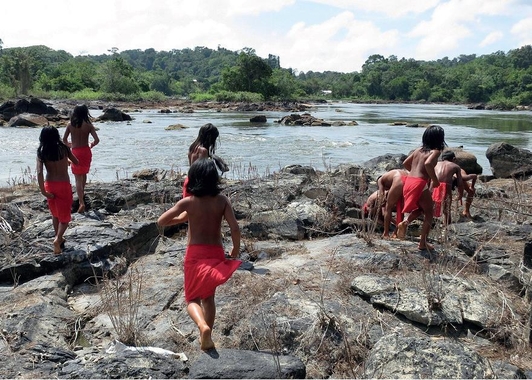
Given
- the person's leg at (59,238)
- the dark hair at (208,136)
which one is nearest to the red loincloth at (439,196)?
the dark hair at (208,136)

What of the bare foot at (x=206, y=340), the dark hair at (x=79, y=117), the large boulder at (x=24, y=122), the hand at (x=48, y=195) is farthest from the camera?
the large boulder at (x=24, y=122)

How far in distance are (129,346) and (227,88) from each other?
70785mm

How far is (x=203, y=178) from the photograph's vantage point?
386 cm

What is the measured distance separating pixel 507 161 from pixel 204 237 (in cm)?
1247

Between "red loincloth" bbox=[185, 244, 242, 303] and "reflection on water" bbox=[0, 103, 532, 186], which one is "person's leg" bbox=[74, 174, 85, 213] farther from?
"reflection on water" bbox=[0, 103, 532, 186]

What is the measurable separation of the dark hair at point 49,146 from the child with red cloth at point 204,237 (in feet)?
8.54

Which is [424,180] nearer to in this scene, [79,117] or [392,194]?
[392,194]

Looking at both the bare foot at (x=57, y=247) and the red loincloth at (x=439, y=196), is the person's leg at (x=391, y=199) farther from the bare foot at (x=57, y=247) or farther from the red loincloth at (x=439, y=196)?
the bare foot at (x=57, y=247)

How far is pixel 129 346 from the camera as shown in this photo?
392 centimetres

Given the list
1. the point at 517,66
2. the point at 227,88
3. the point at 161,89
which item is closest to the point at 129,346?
the point at 227,88

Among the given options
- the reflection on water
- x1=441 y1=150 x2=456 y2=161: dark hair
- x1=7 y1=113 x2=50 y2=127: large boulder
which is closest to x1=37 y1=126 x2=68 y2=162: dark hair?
x1=441 y1=150 x2=456 y2=161: dark hair

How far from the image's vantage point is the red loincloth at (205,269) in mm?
3844

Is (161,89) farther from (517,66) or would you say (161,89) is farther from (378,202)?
(378,202)

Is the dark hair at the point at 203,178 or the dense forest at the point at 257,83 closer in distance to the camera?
the dark hair at the point at 203,178
